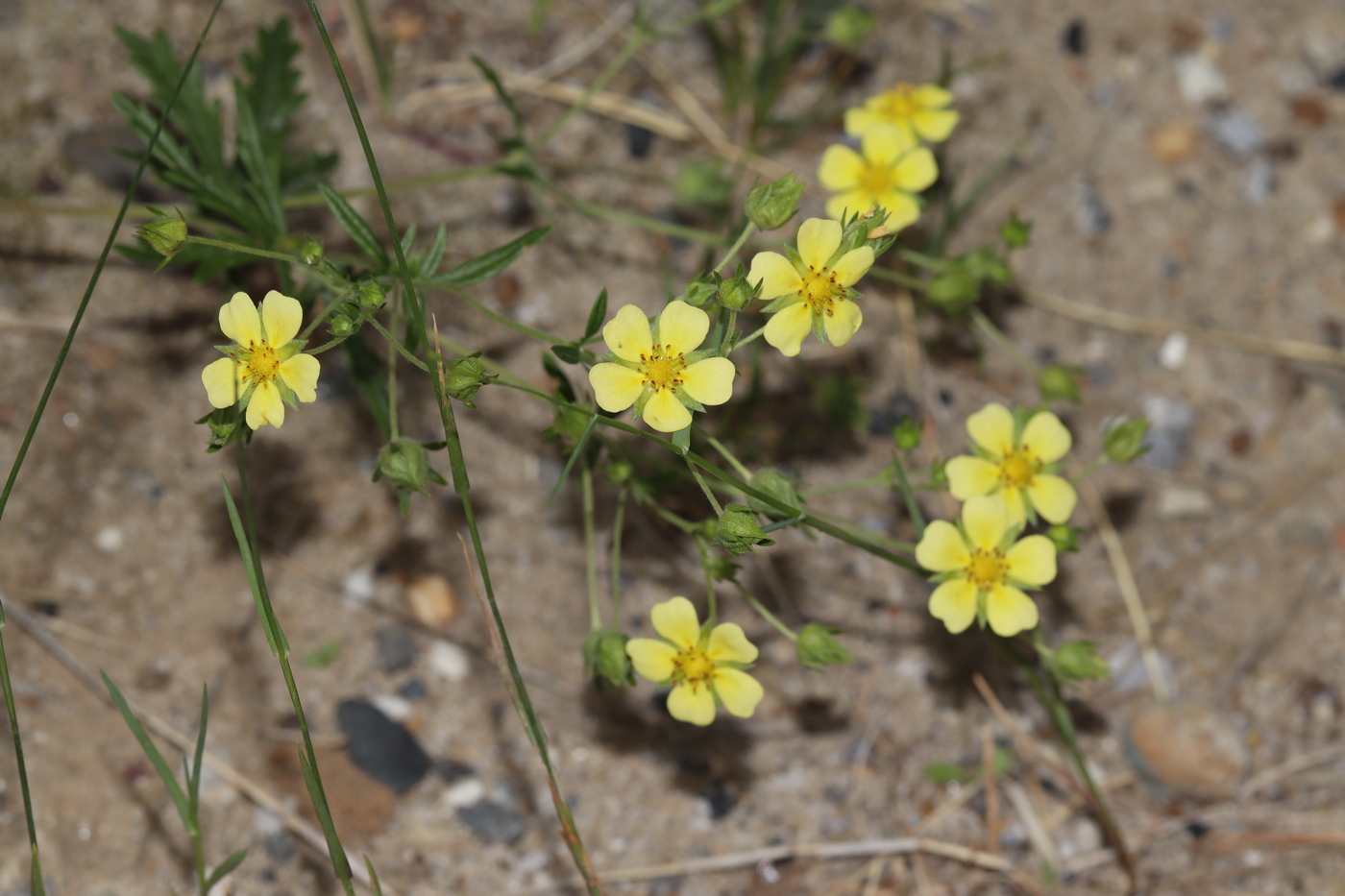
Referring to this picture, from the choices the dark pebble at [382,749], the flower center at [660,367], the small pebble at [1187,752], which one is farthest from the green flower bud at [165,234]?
the small pebble at [1187,752]

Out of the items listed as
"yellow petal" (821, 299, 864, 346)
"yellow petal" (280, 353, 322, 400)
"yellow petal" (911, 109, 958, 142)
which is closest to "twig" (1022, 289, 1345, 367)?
"yellow petal" (911, 109, 958, 142)

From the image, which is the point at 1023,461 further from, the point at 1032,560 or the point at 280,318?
the point at 280,318

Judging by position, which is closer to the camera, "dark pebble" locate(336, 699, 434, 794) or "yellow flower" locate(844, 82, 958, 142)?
"dark pebble" locate(336, 699, 434, 794)

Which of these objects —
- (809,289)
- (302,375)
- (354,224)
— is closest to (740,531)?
(809,289)

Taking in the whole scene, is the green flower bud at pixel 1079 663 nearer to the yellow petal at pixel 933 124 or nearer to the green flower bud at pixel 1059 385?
the green flower bud at pixel 1059 385

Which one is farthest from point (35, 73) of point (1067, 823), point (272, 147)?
point (1067, 823)

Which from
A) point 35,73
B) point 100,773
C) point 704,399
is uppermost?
point 35,73

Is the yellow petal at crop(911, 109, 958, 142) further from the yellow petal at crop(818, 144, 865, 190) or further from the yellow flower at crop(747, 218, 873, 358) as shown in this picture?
the yellow flower at crop(747, 218, 873, 358)

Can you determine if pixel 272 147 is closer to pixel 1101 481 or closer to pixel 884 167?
pixel 884 167
